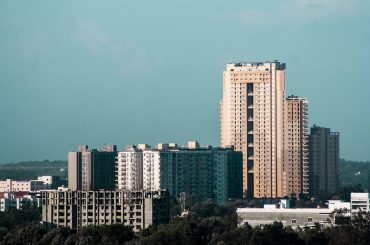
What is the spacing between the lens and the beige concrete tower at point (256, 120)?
273 feet

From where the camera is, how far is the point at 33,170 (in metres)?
112

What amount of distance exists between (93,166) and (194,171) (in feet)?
17.1

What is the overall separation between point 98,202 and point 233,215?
285 inches

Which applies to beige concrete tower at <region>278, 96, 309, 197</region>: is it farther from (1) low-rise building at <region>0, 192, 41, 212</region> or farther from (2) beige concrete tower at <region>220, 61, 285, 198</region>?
(1) low-rise building at <region>0, 192, 41, 212</region>

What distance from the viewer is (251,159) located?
8362 centimetres

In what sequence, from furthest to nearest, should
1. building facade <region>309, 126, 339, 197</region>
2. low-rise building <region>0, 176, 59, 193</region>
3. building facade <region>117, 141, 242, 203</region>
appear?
low-rise building <region>0, 176, 59, 193</region>, building facade <region>309, 126, 339, 197</region>, building facade <region>117, 141, 242, 203</region>

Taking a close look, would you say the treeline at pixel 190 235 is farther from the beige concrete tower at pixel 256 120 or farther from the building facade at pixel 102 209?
the beige concrete tower at pixel 256 120

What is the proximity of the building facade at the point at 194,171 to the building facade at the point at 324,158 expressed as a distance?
6784 mm

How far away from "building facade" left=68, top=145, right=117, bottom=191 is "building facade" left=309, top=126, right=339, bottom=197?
30.8 ft

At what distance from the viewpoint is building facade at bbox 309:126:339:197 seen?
285 ft

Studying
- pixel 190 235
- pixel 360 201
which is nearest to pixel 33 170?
pixel 360 201

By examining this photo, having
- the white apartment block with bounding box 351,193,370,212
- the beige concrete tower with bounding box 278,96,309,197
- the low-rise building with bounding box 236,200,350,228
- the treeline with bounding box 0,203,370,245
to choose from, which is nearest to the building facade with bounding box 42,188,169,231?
the treeline with bounding box 0,203,370,245

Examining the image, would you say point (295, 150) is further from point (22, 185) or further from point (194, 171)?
point (22, 185)

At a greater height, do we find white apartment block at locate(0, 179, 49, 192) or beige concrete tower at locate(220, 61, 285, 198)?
beige concrete tower at locate(220, 61, 285, 198)
